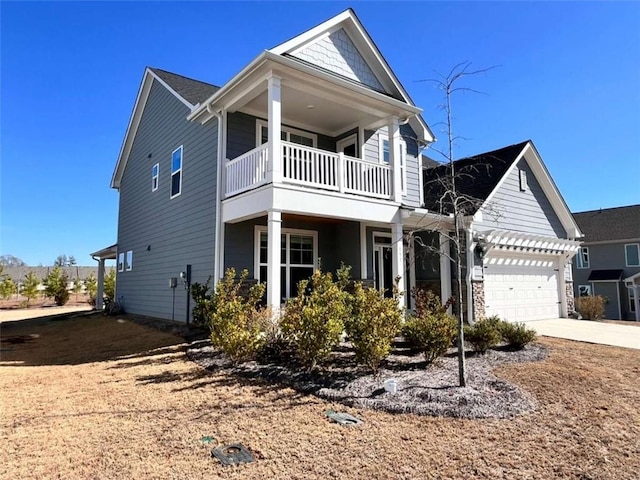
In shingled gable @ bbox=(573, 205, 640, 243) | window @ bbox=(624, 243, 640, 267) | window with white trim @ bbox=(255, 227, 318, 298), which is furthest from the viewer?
shingled gable @ bbox=(573, 205, 640, 243)

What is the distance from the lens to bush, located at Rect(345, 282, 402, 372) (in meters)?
6.20

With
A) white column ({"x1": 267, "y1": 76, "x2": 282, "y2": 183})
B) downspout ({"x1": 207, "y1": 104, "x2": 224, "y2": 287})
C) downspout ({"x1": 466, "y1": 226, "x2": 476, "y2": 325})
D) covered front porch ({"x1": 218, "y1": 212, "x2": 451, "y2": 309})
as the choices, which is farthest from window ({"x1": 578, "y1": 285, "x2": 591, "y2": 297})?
white column ({"x1": 267, "y1": 76, "x2": 282, "y2": 183})

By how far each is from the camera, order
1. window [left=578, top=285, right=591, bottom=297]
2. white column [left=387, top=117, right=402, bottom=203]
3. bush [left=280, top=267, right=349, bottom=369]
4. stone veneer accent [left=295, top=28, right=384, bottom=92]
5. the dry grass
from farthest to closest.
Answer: window [left=578, top=285, right=591, bottom=297]
white column [left=387, top=117, right=402, bottom=203]
stone veneer accent [left=295, top=28, right=384, bottom=92]
bush [left=280, top=267, right=349, bottom=369]
the dry grass

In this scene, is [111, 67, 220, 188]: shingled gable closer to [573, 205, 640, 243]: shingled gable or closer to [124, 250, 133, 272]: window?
[124, 250, 133, 272]: window

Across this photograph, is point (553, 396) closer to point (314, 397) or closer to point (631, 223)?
point (314, 397)

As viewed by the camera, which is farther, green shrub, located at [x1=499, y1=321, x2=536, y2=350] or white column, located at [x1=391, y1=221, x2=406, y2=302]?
white column, located at [x1=391, y1=221, x2=406, y2=302]

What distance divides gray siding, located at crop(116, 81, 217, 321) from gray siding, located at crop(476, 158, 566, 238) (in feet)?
30.2

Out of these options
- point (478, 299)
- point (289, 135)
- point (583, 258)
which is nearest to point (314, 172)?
point (289, 135)

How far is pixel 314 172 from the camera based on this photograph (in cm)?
952

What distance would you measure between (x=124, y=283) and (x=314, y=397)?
570 inches

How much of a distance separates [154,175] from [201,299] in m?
7.61

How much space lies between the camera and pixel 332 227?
13.1m

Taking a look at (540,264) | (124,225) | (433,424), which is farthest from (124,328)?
(540,264)

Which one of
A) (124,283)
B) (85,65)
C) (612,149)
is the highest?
(85,65)
